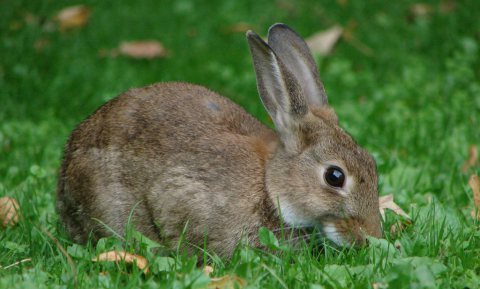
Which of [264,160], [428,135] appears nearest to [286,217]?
[264,160]

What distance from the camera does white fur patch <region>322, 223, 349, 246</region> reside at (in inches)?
192

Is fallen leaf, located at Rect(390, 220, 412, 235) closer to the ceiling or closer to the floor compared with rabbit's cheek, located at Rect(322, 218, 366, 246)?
closer to the floor

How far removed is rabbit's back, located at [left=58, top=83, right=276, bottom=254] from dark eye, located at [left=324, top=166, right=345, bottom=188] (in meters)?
0.37

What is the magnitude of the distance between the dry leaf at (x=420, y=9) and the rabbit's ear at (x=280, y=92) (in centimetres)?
578

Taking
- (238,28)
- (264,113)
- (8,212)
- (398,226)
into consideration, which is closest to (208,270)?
(398,226)

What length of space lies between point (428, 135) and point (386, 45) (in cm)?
281

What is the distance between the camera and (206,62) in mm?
9445

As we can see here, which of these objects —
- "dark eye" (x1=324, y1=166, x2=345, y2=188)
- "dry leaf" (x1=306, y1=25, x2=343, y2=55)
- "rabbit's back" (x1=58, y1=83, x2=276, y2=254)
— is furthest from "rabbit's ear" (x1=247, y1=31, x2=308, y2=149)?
"dry leaf" (x1=306, y1=25, x2=343, y2=55)

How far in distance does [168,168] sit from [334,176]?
96 cm

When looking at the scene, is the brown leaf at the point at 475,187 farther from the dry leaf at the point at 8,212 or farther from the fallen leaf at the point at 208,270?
the dry leaf at the point at 8,212

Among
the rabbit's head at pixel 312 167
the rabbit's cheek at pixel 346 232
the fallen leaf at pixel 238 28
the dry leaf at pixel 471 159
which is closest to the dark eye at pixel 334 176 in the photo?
the rabbit's head at pixel 312 167

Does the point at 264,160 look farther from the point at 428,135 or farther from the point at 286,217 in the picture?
the point at 428,135

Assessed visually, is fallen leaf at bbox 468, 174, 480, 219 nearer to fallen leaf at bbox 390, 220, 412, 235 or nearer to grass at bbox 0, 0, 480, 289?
grass at bbox 0, 0, 480, 289

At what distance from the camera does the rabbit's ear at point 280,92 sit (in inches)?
204
